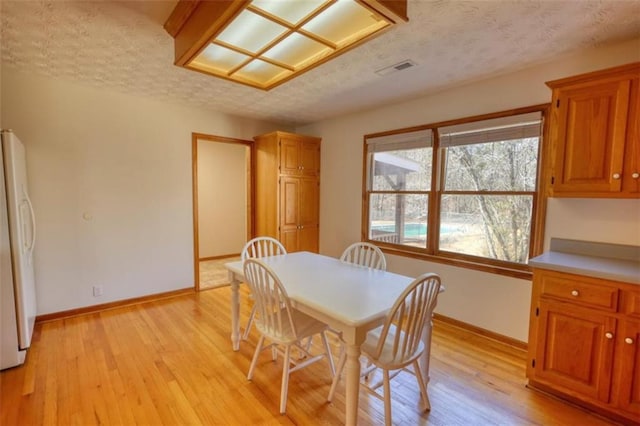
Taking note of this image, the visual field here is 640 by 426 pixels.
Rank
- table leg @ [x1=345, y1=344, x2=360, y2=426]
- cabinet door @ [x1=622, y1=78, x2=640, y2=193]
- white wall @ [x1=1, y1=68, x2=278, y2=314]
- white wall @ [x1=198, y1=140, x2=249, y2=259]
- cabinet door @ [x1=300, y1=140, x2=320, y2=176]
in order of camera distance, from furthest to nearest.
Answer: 1. white wall @ [x1=198, y1=140, x2=249, y2=259]
2. cabinet door @ [x1=300, y1=140, x2=320, y2=176]
3. white wall @ [x1=1, y1=68, x2=278, y2=314]
4. cabinet door @ [x1=622, y1=78, x2=640, y2=193]
5. table leg @ [x1=345, y1=344, x2=360, y2=426]

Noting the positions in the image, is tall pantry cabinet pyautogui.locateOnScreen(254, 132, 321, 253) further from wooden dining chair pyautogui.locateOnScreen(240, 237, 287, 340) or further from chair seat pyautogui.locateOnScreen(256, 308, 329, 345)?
chair seat pyautogui.locateOnScreen(256, 308, 329, 345)

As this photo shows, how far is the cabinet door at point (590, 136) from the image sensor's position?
6.02 ft

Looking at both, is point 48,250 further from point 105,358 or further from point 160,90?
point 160,90

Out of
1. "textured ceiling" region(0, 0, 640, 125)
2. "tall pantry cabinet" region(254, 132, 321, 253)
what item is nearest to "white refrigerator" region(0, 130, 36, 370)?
"textured ceiling" region(0, 0, 640, 125)

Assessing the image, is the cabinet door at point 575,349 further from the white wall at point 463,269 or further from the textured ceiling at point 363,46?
the textured ceiling at point 363,46

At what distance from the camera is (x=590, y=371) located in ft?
5.87

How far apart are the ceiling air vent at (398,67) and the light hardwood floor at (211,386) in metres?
2.45

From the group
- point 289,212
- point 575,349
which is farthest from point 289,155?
Result: point 575,349

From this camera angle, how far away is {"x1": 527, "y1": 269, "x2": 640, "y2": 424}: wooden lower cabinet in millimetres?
1666

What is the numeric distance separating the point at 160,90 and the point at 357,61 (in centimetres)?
215

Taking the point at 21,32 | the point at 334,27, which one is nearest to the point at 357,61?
the point at 334,27

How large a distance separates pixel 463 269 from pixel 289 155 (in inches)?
102

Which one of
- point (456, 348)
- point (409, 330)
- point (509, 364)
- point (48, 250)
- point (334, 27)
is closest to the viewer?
point (409, 330)

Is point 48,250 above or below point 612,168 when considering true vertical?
below
